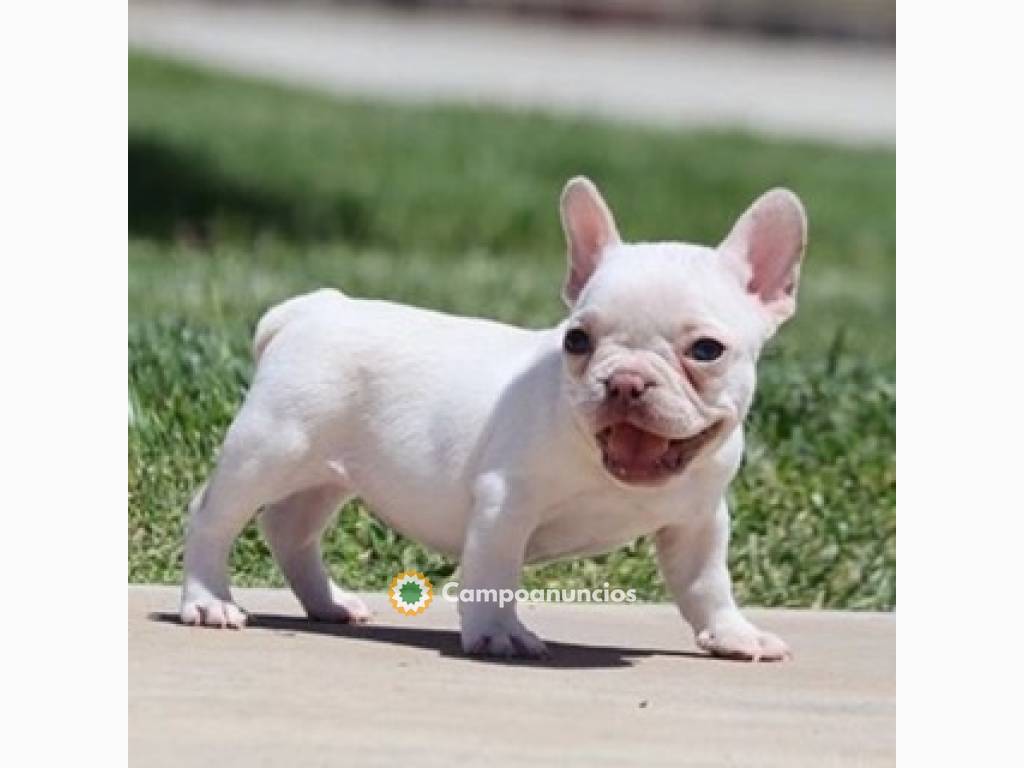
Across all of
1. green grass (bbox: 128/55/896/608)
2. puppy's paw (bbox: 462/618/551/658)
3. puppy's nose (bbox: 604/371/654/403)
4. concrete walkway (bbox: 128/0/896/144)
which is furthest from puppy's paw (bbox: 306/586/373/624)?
concrete walkway (bbox: 128/0/896/144)

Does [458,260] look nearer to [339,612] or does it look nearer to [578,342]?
[339,612]

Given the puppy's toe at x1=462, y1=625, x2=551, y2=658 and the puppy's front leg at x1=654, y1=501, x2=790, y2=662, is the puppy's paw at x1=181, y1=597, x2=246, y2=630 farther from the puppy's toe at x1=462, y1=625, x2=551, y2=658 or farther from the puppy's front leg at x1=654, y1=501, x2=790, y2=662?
→ the puppy's front leg at x1=654, y1=501, x2=790, y2=662

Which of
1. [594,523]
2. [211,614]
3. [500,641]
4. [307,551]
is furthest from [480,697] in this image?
[307,551]

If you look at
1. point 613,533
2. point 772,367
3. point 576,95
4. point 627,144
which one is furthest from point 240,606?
point 576,95

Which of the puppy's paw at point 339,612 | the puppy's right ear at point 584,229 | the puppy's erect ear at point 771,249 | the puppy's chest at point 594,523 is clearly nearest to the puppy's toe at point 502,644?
the puppy's chest at point 594,523

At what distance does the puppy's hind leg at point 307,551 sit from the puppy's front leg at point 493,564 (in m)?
0.58

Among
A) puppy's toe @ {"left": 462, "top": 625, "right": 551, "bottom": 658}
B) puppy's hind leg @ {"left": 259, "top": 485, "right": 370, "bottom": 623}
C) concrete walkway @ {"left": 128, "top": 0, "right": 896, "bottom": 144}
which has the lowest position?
puppy's toe @ {"left": 462, "top": 625, "right": 551, "bottom": 658}

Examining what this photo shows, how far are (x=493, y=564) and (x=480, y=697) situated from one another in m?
0.42

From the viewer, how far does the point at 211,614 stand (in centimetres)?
670

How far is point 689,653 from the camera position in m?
6.73

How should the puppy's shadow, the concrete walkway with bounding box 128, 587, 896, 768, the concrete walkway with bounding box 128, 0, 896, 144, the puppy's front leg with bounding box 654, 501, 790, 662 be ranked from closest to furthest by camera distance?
the concrete walkway with bounding box 128, 587, 896, 768
the puppy's shadow
the puppy's front leg with bounding box 654, 501, 790, 662
the concrete walkway with bounding box 128, 0, 896, 144

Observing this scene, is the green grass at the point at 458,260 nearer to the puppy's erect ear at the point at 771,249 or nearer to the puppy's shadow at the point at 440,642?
the puppy's shadow at the point at 440,642

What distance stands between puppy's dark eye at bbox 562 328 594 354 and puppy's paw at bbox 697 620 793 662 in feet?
2.58

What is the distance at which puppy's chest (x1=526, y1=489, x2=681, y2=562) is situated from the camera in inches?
252
